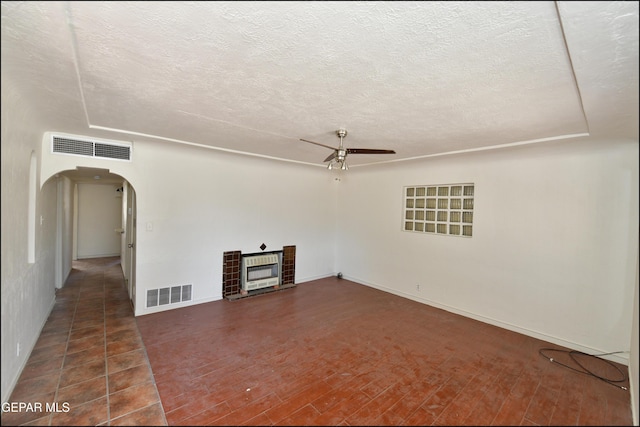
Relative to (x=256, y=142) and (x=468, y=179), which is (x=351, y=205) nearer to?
(x=468, y=179)

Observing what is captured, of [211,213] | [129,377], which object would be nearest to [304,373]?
[129,377]

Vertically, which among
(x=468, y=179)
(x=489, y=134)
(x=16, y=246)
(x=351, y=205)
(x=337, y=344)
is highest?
(x=489, y=134)

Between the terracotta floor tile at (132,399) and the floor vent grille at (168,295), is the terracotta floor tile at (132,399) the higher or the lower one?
the lower one

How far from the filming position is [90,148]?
368 centimetres

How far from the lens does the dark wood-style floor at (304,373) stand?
2.16 metres

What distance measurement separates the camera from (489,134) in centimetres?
313

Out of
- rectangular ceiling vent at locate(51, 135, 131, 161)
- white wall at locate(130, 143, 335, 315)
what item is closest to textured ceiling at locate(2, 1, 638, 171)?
rectangular ceiling vent at locate(51, 135, 131, 161)

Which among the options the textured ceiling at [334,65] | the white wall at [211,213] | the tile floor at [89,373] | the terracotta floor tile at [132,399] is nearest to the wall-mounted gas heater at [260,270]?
the white wall at [211,213]

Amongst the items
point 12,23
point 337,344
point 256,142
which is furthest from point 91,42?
point 337,344

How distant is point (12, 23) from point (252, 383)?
2.95 metres

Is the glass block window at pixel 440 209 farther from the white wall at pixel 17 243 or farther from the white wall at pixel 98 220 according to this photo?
the white wall at pixel 98 220

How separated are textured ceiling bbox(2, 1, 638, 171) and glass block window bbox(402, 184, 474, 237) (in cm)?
157

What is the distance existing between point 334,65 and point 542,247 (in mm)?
3648

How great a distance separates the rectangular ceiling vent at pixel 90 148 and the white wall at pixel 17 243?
268 mm
